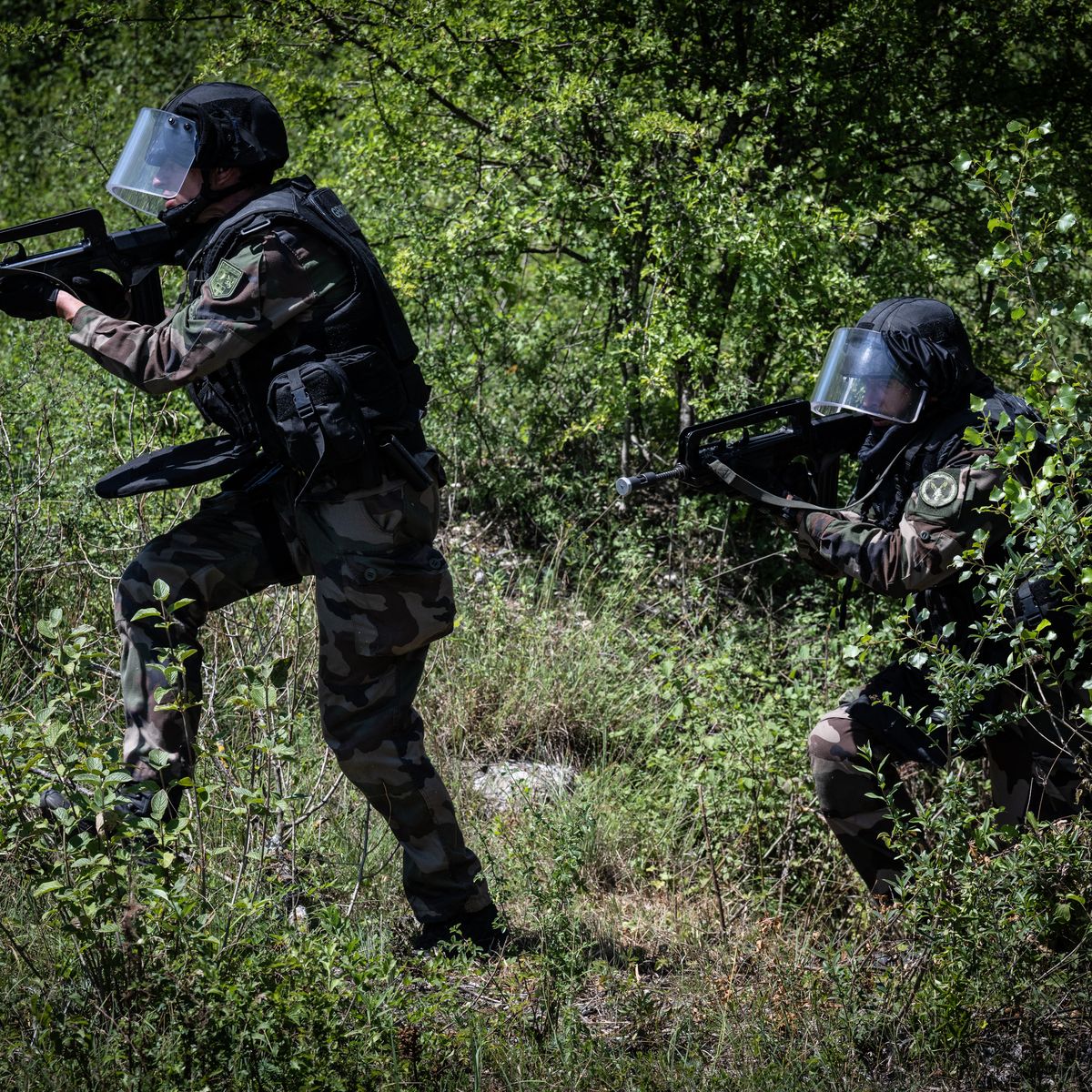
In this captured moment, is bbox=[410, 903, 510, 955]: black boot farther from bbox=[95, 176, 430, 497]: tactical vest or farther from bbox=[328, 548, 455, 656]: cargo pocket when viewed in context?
bbox=[95, 176, 430, 497]: tactical vest

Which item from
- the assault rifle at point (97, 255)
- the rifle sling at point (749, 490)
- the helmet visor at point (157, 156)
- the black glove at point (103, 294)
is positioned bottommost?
the rifle sling at point (749, 490)

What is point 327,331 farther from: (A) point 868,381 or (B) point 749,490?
(A) point 868,381

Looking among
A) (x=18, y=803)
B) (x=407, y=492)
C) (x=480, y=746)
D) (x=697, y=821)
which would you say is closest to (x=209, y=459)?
(x=407, y=492)

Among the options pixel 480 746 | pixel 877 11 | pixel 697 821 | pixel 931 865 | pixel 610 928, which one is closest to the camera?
pixel 931 865

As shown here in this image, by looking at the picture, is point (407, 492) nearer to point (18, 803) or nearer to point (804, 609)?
point (18, 803)

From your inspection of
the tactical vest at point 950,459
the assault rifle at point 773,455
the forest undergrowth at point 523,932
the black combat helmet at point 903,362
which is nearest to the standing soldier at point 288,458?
the forest undergrowth at point 523,932

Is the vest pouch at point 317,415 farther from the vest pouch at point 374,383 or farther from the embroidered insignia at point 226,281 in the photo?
the embroidered insignia at point 226,281

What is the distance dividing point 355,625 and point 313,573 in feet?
0.76

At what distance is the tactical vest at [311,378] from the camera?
325 centimetres

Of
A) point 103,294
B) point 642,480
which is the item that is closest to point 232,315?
point 103,294

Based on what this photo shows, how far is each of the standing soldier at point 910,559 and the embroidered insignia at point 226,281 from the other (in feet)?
5.61

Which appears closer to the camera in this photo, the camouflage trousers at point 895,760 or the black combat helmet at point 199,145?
the black combat helmet at point 199,145

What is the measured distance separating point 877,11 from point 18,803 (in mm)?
4944

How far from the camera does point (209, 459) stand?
137 inches
